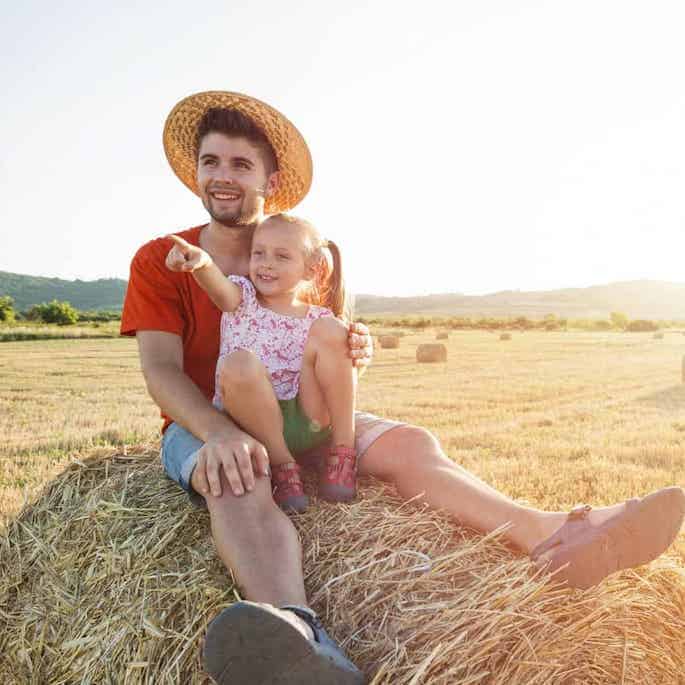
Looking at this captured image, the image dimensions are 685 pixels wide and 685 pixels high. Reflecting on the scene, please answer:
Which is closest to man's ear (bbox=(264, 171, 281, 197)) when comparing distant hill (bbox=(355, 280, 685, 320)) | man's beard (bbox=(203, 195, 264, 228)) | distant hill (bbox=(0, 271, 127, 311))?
man's beard (bbox=(203, 195, 264, 228))

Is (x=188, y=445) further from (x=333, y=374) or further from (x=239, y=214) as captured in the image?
(x=239, y=214)

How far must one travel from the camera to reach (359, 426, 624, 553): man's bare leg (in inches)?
114

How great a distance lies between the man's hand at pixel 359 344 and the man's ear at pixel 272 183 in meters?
1.06

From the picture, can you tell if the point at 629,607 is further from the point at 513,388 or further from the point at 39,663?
the point at 513,388

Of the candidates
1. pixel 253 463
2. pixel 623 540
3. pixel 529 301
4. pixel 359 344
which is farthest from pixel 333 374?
pixel 529 301

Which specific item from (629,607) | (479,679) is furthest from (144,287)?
(629,607)

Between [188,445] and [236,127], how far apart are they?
1.58m

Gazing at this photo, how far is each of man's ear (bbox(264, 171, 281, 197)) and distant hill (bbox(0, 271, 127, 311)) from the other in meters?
131

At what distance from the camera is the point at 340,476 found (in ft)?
10.1

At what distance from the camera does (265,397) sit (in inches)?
115

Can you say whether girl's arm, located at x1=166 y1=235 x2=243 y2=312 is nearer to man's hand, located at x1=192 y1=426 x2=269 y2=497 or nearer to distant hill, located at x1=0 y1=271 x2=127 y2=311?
man's hand, located at x1=192 y1=426 x2=269 y2=497

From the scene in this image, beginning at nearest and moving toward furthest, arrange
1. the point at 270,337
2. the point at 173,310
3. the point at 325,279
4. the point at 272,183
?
1. the point at 270,337
2. the point at 173,310
3. the point at 325,279
4. the point at 272,183

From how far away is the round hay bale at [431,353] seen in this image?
1912cm

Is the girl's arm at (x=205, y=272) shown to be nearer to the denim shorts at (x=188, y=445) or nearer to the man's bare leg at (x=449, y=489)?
the denim shorts at (x=188, y=445)
